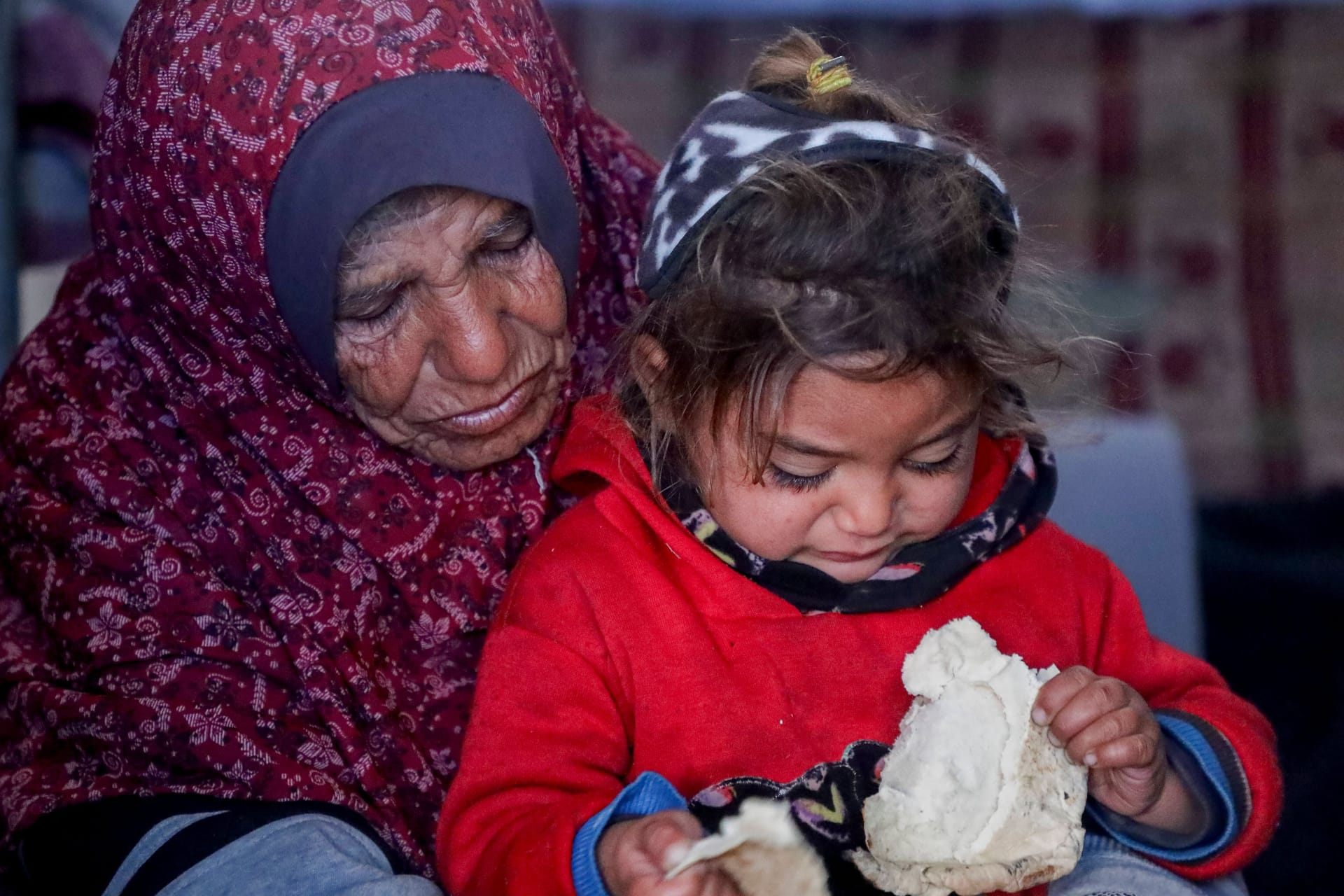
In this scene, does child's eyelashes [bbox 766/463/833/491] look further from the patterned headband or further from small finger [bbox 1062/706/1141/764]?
small finger [bbox 1062/706/1141/764]

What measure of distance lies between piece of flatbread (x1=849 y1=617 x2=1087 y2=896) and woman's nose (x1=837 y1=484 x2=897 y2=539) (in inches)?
5.5

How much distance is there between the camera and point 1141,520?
261 centimetres

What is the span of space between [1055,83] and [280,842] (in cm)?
345

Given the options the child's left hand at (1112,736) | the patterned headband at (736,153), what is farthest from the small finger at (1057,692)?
the patterned headband at (736,153)

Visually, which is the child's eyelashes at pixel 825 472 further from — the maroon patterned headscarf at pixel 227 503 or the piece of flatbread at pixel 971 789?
the maroon patterned headscarf at pixel 227 503

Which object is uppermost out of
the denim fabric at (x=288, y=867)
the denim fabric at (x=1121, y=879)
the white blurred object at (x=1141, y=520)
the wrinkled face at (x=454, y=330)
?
the wrinkled face at (x=454, y=330)

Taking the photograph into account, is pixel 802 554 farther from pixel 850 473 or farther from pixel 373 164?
pixel 373 164

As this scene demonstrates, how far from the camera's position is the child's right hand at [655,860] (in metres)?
1.19

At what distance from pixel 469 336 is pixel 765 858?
2.03ft

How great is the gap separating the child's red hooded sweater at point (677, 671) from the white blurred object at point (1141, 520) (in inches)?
38.3

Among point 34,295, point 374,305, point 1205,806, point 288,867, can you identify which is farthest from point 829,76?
point 34,295

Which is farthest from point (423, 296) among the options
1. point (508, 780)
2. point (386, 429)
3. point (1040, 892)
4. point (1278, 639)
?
point (1278, 639)

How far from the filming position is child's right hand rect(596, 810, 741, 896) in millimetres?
1188

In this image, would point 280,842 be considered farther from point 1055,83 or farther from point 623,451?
point 1055,83
